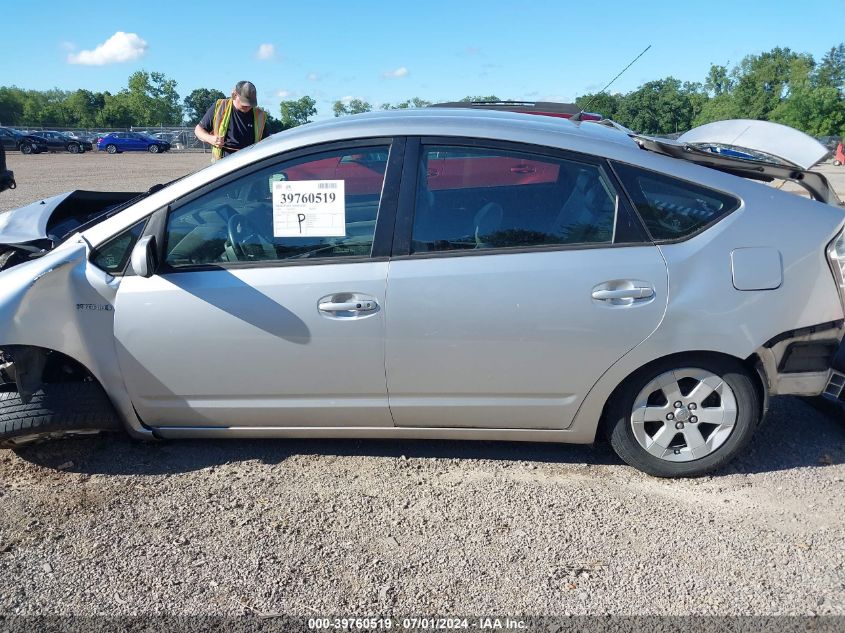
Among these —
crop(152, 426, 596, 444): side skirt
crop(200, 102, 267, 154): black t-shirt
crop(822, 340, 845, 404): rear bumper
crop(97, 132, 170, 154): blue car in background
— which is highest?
crop(97, 132, 170, 154): blue car in background

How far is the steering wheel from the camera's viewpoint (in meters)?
3.22

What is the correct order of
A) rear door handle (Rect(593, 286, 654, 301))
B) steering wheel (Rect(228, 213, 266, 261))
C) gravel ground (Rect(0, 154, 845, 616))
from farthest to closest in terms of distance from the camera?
steering wheel (Rect(228, 213, 266, 261)) < rear door handle (Rect(593, 286, 654, 301)) < gravel ground (Rect(0, 154, 845, 616))

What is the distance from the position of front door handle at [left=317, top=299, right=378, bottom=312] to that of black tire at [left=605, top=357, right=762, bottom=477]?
1265 millimetres

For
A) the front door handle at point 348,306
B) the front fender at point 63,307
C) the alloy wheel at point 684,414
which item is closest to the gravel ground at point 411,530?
the alloy wheel at point 684,414

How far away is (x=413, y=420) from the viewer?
3.30m

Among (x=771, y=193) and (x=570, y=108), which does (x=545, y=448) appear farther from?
(x=570, y=108)

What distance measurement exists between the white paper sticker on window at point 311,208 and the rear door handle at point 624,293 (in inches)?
47.9

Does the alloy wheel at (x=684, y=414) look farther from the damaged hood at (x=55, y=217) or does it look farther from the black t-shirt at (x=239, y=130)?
the black t-shirt at (x=239, y=130)

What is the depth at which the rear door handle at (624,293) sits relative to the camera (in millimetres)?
3018

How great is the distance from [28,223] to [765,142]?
436 centimetres

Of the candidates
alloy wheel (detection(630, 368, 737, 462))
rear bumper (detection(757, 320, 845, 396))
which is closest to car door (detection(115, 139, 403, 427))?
alloy wheel (detection(630, 368, 737, 462))

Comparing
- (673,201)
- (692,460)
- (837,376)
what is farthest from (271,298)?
(837,376)

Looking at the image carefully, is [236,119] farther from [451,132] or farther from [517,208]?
[517,208]

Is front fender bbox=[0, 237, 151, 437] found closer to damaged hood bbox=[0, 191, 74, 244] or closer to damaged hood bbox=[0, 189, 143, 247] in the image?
damaged hood bbox=[0, 189, 143, 247]
